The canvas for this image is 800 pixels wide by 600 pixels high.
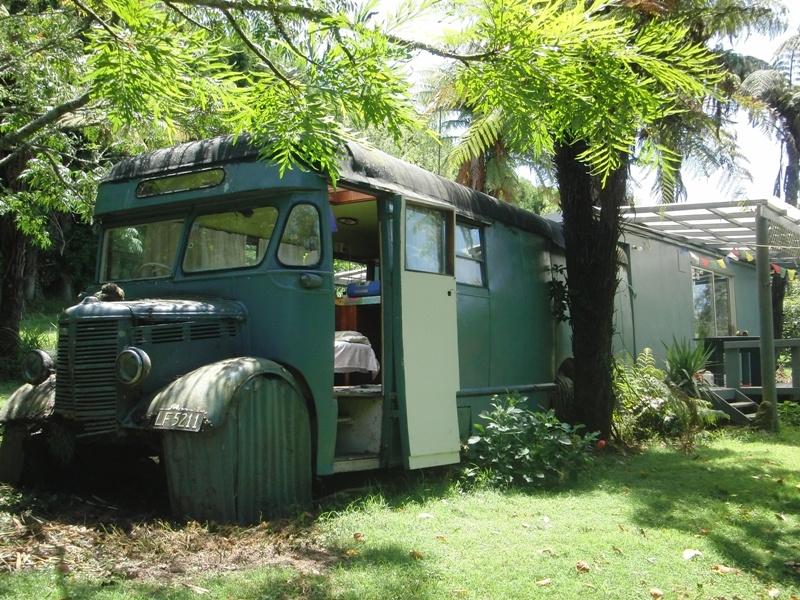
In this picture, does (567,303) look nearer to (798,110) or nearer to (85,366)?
(85,366)

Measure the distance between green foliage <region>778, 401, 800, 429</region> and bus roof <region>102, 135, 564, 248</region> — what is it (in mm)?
6116

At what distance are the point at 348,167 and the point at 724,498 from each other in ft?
13.5

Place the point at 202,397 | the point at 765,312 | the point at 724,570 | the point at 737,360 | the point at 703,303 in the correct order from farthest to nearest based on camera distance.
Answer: the point at 703,303
the point at 737,360
the point at 765,312
the point at 202,397
the point at 724,570

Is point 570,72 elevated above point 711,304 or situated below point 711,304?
above

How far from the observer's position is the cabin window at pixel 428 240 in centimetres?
682

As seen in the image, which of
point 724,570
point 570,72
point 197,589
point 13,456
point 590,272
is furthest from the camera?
point 590,272

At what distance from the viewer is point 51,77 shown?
32.0ft

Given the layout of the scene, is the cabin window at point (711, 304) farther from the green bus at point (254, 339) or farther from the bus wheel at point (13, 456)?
the bus wheel at point (13, 456)

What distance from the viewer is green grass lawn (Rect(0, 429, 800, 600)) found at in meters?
4.09

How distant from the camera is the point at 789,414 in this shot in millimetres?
11266

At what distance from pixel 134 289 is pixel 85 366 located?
1.38 meters

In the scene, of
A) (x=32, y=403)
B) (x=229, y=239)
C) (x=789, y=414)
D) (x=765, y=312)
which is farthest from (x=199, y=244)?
(x=789, y=414)

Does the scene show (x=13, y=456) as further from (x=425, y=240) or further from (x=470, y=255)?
(x=470, y=255)

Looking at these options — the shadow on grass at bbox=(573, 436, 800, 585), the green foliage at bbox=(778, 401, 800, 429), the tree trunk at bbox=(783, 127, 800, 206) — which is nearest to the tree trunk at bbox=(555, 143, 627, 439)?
the shadow on grass at bbox=(573, 436, 800, 585)
